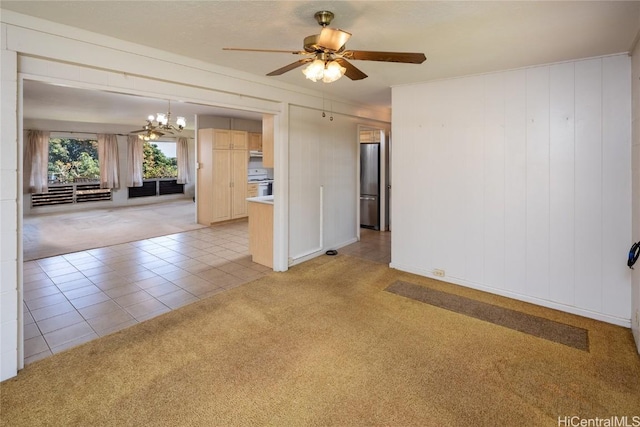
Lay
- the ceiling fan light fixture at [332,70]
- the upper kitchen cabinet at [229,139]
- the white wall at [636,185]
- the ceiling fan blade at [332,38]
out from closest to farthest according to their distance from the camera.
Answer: the ceiling fan blade at [332,38], the ceiling fan light fixture at [332,70], the white wall at [636,185], the upper kitchen cabinet at [229,139]

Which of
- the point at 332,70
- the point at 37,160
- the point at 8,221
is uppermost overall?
the point at 37,160

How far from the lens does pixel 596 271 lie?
3152 millimetres

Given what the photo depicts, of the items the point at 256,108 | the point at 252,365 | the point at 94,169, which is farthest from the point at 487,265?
the point at 94,169

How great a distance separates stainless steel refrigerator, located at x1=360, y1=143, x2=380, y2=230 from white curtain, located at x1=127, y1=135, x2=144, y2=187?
7.30 meters

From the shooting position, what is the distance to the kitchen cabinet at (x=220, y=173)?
7594 mm

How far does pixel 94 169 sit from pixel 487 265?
10.8 meters

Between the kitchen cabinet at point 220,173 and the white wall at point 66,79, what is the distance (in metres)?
3.95

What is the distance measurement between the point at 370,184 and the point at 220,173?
345 centimetres

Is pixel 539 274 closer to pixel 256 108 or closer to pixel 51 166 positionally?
pixel 256 108

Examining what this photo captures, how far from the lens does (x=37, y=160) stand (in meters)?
8.48

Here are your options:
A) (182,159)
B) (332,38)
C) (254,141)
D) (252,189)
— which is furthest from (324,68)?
(182,159)

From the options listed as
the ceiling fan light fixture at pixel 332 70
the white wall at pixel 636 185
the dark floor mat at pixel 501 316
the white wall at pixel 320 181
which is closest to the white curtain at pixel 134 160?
the white wall at pixel 320 181

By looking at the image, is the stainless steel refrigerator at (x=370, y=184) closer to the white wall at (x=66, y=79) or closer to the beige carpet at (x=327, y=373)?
the white wall at (x=66, y=79)

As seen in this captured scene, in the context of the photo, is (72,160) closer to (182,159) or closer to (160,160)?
(160,160)
